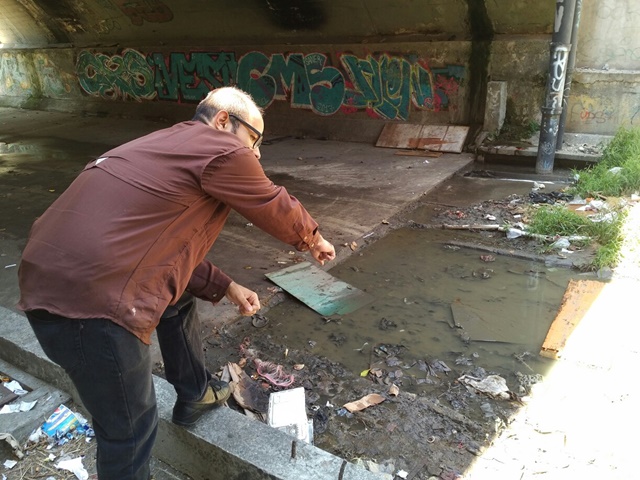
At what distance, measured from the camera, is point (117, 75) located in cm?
1354

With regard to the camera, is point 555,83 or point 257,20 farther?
point 257,20

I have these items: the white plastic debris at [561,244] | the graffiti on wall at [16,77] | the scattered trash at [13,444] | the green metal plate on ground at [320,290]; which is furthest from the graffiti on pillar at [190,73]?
the scattered trash at [13,444]

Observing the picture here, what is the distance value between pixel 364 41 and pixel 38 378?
8227 mm

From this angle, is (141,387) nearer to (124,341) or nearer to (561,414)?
(124,341)

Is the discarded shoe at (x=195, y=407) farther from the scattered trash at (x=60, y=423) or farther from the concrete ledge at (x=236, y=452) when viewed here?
the scattered trash at (x=60, y=423)

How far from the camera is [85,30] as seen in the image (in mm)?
13961

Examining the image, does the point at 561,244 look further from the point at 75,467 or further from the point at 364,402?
the point at 75,467

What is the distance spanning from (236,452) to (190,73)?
11222mm

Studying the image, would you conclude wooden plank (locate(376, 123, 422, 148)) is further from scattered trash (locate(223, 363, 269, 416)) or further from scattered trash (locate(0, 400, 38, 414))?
scattered trash (locate(0, 400, 38, 414))

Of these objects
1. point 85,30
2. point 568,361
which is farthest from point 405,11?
point 85,30

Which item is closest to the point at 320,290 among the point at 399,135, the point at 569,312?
the point at 569,312

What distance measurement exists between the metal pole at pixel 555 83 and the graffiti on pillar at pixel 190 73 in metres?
6.84

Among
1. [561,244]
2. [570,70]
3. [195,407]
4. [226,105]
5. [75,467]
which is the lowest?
[75,467]

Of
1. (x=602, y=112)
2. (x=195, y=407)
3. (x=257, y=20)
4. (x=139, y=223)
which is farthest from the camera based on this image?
(x=257, y=20)
